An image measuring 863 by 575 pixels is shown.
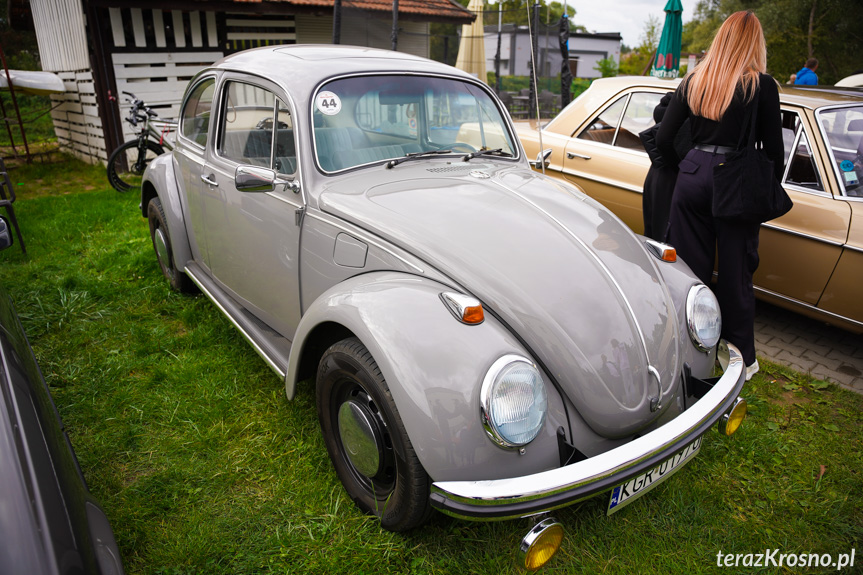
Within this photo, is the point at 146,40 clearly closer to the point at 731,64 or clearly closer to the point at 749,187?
the point at 731,64

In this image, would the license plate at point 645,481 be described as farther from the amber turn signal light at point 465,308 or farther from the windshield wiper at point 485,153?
the windshield wiper at point 485,153

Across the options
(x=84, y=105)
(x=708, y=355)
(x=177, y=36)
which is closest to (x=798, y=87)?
(x=708, y=355)

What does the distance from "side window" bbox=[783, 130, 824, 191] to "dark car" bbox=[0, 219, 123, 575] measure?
14.5 feet

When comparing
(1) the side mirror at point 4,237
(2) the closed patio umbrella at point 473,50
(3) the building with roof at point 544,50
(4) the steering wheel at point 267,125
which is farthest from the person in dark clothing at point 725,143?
(2) the closed patio umbrella at point 473,50

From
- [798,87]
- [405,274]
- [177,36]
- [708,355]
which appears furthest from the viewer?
[177,36]

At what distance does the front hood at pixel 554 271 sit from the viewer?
2.02m

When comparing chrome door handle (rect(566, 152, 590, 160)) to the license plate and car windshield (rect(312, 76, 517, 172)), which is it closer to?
car windshield (rect(312, 76, 517, 172))

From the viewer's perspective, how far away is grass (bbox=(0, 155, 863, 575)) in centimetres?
221

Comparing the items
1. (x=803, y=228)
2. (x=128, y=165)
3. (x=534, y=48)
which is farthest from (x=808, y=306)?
(x=128, y=165)

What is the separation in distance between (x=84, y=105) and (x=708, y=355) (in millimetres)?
10771

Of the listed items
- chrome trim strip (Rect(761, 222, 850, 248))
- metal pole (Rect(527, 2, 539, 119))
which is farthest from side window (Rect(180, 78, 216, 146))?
chrome trim strip (Rect(761, 222, 850, 248))

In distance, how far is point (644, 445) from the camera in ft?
6.14

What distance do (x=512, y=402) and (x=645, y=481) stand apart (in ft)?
2.06

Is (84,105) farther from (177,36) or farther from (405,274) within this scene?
(405,274)
